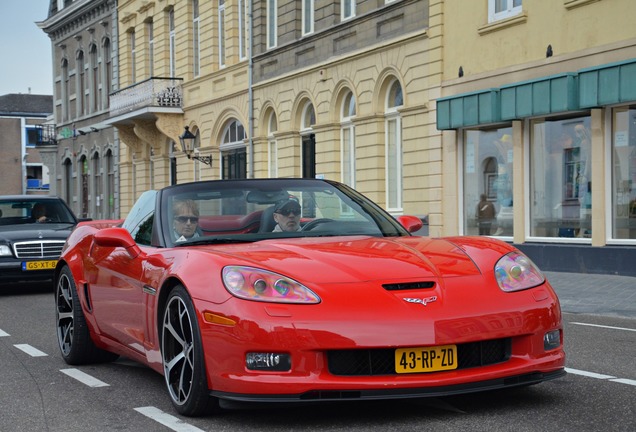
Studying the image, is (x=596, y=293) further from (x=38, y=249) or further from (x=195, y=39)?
(x=195, y=39)

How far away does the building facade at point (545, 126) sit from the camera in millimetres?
18547

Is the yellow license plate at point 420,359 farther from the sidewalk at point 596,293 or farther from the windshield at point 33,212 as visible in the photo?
the windshield at point 33,212

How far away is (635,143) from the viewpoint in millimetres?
18359

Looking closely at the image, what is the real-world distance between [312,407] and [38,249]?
1044 centimetres

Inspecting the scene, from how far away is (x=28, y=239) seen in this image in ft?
51.2

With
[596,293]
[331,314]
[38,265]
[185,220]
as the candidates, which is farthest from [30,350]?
[596,293]

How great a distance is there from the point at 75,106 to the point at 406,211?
33237mm

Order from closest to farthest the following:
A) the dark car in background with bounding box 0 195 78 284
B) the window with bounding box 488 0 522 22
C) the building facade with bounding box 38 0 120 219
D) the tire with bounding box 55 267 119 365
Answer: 1. the tire with bounding box 55 267 119 365
2. the dark car in background with bounding box 0 195 78 284
3. the window with bounding box 488 0 522 22
4. the building facade with bounding box 38 0 120 219

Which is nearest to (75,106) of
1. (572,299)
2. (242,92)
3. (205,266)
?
(242,92)

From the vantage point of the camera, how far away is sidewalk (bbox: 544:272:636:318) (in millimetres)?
13469

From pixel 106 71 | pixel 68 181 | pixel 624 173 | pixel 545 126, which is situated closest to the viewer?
pixel 624 173

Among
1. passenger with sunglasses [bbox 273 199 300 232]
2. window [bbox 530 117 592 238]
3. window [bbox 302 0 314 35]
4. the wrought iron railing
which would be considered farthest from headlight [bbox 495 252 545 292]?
the wrought iron railing

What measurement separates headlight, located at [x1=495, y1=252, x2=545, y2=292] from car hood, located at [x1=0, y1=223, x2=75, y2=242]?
10.8m

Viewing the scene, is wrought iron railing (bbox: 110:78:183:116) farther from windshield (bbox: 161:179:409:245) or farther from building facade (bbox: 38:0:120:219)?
windshield (bbox: 161:179:409:245)
